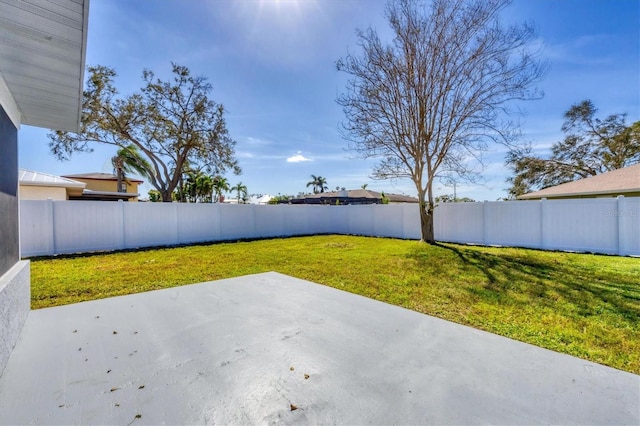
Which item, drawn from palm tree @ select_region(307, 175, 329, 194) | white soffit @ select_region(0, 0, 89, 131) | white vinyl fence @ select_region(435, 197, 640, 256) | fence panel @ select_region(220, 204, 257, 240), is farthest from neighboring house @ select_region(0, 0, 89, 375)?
palm tree @ select_region(307, 175, 329, 194)

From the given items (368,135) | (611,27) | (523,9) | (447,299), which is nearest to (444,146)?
(368,135)

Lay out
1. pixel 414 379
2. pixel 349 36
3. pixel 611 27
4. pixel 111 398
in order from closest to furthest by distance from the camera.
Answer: pixel 111 398
pixel 414 379
pixel 611 27
pixel 349 36

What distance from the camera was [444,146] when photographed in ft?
33.8

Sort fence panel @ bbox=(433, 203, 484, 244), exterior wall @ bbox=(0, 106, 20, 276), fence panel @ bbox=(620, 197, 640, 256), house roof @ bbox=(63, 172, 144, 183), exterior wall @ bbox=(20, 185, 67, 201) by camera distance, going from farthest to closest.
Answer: house roof @ bbox=(63, 172, 144, 183) → exterior wall @ bbox=(20, 185, 67, 201) → fence panel @ bbox=(433, 203, 484, 244) → fence panel @ bbox=(620, 197, 640, 256) → exterior wall @ bbox=(0, 106, 20, 276)

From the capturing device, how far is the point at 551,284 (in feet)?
16.8

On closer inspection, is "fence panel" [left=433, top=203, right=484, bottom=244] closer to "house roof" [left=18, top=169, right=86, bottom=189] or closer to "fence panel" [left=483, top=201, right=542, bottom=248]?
"fence panel" [left=483, top=201, right=542, bottom=248]

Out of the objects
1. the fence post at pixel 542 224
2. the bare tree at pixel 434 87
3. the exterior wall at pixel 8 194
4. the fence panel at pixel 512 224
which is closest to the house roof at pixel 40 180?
the exterior wall at pixel 8 194

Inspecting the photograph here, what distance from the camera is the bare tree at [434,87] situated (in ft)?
30.0

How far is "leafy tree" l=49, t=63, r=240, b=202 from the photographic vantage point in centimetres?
1441

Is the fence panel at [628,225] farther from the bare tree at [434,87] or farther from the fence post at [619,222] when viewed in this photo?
the bare tree at [434,87]

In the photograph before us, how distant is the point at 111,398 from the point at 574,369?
12.1 feet

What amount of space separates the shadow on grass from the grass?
16 mm

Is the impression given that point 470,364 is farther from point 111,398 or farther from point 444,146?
point 444,146

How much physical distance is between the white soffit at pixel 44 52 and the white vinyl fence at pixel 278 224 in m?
6.91
